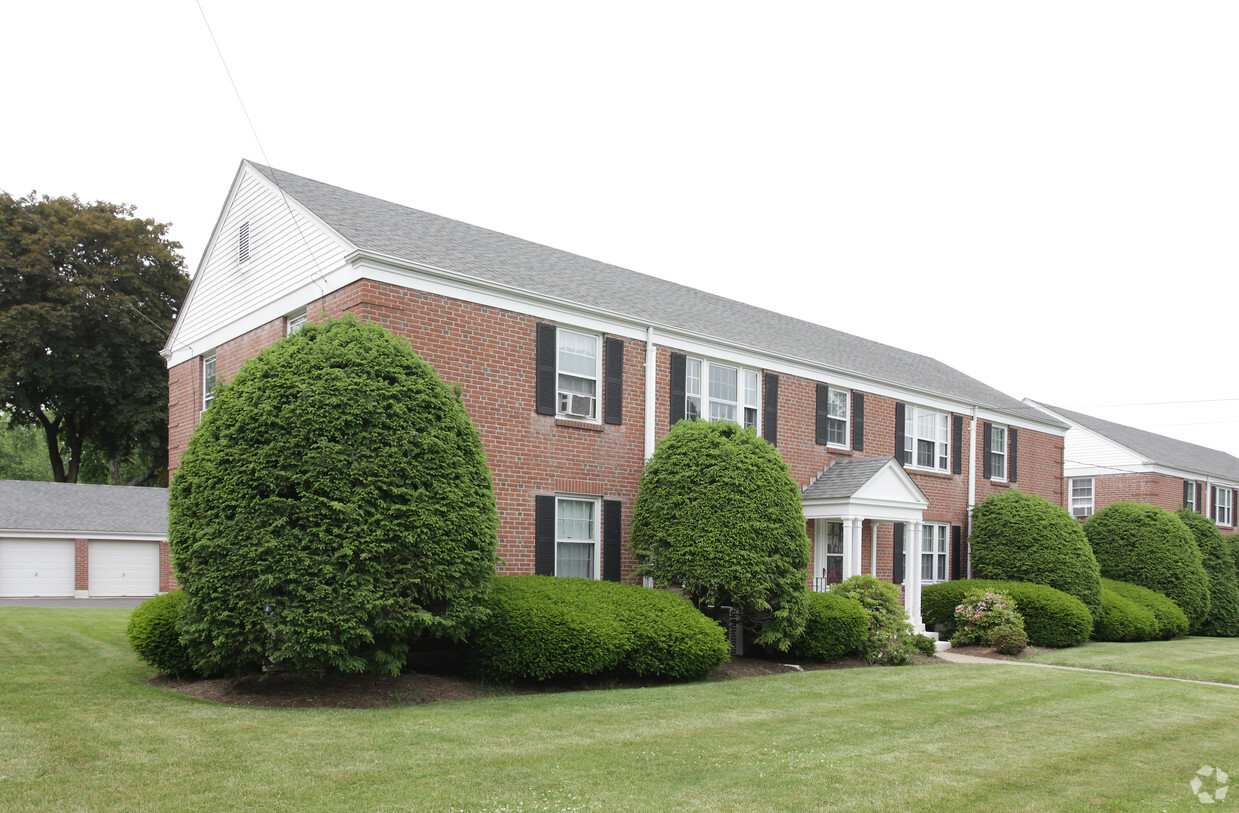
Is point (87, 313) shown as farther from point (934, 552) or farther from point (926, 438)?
point (934, 552)

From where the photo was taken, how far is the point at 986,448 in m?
26.2

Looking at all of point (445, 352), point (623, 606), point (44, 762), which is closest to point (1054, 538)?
point (623, 606)

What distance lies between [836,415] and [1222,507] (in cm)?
3052

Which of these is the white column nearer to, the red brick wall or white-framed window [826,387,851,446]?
white-framed window [826,387,851,446]

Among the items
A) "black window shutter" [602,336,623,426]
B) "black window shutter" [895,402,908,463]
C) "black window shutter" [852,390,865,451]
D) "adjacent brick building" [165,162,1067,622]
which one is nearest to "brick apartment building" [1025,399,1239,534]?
"black window shutter" [895,402,908,463]

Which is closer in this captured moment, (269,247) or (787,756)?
(787,756)

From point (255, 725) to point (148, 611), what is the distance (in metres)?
4.63

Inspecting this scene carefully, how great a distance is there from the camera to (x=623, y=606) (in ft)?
43.4

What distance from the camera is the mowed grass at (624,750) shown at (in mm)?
6941

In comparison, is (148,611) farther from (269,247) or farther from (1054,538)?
(1054,538)

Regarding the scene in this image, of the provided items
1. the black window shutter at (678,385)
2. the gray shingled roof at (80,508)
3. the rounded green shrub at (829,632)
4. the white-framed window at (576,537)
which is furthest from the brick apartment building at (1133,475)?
the gray shingled roof at (80,508)

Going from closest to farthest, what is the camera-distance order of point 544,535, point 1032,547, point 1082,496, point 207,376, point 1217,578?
1. point 544,535
2. point 207,376
3. point 1032,547
4. point 1217,578
5. point 1082,496

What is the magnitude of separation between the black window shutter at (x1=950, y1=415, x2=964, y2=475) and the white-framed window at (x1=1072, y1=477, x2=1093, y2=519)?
1715cm

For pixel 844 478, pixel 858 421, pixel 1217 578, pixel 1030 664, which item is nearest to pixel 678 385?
pixel 844 478
